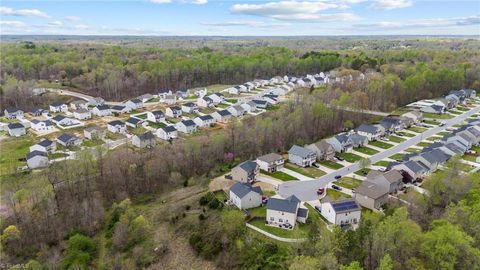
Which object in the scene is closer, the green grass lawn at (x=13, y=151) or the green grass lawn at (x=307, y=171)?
the green grass lawn at (x=307, y=171)

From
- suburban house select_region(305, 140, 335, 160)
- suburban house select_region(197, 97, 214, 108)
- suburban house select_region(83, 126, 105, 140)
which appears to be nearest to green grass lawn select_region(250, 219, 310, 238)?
suburban house select_region(305, 140, 335, 160)

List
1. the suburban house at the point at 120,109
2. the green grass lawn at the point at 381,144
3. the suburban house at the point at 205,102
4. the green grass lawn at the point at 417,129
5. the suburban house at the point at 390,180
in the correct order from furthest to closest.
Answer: the suburban house at the point at 205,102
the suburban house at the point at 120,109
the green grass lawn at the point at 417,129
the green grass lawn at the point at 381,144
the suburban house at the point at 390,180

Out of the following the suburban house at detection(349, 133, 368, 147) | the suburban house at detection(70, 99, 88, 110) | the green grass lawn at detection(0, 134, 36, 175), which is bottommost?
the green grass lawn at detection(0, 134, 36, 175)

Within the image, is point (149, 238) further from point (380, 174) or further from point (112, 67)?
point (112, 67)

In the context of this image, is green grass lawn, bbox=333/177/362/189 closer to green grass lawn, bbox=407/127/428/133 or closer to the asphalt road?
the asphalt road

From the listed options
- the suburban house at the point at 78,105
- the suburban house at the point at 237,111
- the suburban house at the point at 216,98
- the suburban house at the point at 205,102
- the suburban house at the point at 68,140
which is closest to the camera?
the suburban house at the point at 68,140

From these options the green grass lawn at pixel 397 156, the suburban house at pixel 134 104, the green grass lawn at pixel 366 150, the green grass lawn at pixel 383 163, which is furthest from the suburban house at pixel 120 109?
the green grass lawn at pixel 397 156

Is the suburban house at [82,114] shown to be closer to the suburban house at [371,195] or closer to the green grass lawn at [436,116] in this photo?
the suburban house at [371,195]
